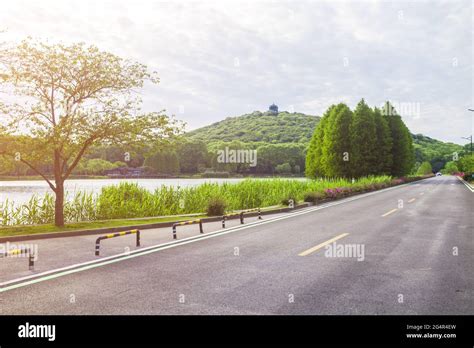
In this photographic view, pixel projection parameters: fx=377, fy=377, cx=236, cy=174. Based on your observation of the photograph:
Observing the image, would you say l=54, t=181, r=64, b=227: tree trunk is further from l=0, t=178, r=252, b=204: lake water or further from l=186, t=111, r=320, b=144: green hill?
l=186, t=111, r=320, b=144: green hill

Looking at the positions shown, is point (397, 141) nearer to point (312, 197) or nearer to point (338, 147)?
point (338, 147)

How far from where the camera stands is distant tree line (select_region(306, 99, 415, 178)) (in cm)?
5016

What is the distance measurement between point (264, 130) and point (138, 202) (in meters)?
130

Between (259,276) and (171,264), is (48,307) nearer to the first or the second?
(171,264)

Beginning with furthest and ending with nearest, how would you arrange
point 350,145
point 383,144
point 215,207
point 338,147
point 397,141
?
point 397,141, point 383,144, point 350,145, point 338,147, point 215,207

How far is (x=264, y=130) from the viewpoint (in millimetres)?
146750

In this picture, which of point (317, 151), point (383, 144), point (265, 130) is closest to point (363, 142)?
point (383, 144)

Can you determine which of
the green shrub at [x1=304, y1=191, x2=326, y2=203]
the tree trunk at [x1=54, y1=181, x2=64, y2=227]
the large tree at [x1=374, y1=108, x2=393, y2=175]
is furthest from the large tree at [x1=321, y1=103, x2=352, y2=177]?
the tree trunk at [x1=54, y1=181, x2=64, y2=227]

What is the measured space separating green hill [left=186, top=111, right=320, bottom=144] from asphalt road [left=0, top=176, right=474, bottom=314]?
115 m

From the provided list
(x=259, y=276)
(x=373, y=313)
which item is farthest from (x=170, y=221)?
(x=373, y=313)

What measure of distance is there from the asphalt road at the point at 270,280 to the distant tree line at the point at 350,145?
40.3 meters
